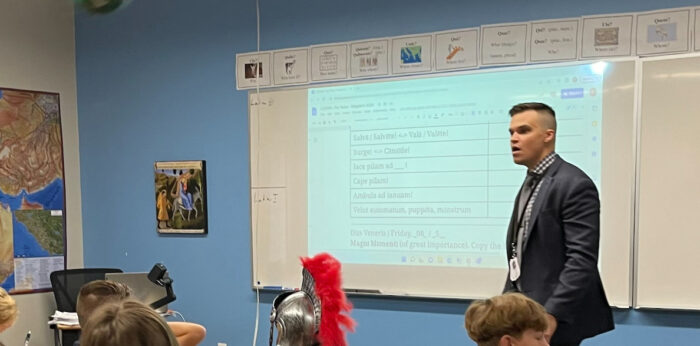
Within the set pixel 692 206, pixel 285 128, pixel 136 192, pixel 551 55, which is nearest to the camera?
pixel 692 206

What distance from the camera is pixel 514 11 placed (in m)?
2.72

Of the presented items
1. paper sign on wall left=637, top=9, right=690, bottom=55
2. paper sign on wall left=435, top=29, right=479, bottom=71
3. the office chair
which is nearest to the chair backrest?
the office chair

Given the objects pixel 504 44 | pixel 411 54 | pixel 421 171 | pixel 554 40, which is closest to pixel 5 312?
pixel 421 171

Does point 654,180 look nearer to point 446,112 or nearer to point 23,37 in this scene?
point 446,112

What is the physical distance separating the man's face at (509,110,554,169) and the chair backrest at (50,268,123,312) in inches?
106

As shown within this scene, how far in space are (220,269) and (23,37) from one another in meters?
1.99

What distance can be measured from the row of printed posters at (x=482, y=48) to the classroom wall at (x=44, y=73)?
139cm

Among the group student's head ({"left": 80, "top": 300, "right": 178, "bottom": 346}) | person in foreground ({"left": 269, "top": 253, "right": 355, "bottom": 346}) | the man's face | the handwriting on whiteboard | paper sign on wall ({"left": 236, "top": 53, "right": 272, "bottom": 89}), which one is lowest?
person in foreground ({"left": 269, "top": 253, "right": 355, "bottom": 346})

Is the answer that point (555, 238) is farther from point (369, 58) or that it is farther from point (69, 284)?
point (69, 284)

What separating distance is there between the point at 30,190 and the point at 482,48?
9.66 ft

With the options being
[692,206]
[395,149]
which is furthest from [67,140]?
[692,206]

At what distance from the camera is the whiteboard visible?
2385 mm

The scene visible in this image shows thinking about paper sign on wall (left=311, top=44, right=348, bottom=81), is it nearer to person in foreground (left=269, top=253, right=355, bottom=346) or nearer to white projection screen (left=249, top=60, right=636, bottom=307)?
white projection screen (left=249, top=60, right=636, bottom=307)

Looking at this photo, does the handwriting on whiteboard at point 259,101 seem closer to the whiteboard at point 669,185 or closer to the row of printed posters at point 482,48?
the row of printed posters at point 482,48
